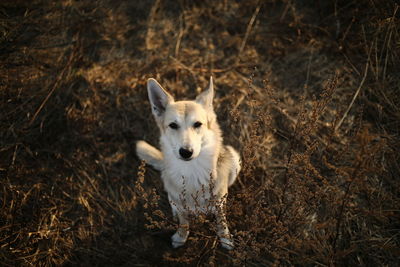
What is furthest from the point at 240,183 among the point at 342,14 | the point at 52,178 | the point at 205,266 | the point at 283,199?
the point at 342,14

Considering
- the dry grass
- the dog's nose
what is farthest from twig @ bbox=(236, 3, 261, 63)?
the dog's nose

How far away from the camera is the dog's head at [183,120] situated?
260cm

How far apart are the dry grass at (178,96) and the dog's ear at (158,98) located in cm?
71

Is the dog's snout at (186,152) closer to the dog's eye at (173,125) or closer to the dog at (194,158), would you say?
the dog at (194,158)

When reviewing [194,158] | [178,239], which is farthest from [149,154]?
[178,239]

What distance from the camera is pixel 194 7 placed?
5246 millimetres

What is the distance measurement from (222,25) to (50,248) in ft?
14.7

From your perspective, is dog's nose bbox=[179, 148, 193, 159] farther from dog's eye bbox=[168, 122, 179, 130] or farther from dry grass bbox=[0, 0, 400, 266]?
dry grass bbox=[0, 0, 400, 266]

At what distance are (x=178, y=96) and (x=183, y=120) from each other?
178 centimetres

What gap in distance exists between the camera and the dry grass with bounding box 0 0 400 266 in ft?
10.1

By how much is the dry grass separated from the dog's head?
1.07 feet

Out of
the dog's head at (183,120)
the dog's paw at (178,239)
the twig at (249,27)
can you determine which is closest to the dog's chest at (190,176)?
the dog's head at (183,120)

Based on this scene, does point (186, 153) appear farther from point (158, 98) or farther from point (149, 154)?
point (149, 154)

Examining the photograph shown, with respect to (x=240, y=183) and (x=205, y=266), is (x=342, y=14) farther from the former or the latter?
(x=205, y=266)
